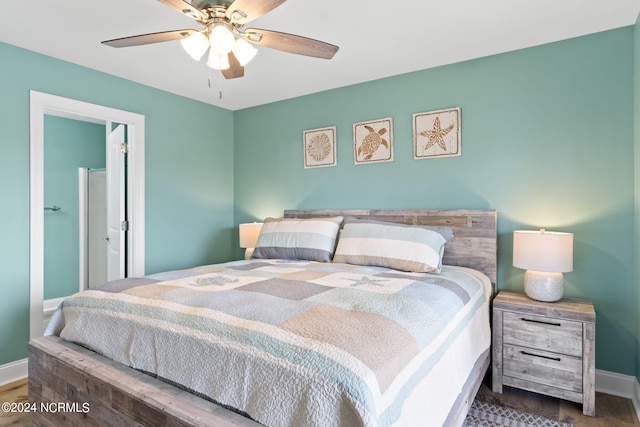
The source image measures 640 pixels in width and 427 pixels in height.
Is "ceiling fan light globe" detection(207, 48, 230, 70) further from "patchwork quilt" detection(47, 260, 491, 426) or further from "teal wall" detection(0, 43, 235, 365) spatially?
"teal wall" detection(0, 43, 235, 365)

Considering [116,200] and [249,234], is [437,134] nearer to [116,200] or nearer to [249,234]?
[249,234]

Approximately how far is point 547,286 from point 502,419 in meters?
0.82

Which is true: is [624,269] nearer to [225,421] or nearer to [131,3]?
[225,421]

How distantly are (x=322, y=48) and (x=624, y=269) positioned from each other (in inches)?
90.0

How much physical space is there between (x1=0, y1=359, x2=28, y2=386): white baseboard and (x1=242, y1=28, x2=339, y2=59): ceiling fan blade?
8.92 feet

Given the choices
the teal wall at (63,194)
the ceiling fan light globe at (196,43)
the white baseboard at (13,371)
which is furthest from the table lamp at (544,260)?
the teal wall at (63,194)

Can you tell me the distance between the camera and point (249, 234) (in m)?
3.48

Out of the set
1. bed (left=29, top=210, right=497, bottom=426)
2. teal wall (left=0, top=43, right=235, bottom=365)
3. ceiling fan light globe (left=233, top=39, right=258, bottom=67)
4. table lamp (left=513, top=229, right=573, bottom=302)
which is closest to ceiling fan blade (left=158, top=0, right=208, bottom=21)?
ceiling fan light globe (left=233, top=39, right=258, bottom=67)

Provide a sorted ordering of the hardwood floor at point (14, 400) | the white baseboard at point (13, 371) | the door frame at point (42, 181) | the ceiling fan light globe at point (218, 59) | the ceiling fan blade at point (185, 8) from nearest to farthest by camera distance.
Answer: the ceiling fan blade at point (185, 8) → the ceiling fan light globe at point (218, 59) → the hardwood floor at point (14, 400) → the white baseboard at point (13, 371) → the door frame at point (42, 181)

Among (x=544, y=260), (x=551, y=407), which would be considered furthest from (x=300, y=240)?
(x=551, y=407)

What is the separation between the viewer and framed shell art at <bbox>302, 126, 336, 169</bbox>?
3441mm

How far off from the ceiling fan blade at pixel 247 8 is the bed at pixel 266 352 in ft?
4.22

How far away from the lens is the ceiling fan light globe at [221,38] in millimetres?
1671

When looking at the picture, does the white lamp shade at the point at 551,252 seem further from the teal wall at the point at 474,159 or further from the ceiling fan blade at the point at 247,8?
the ceiling fan blade at the point at 247,8
